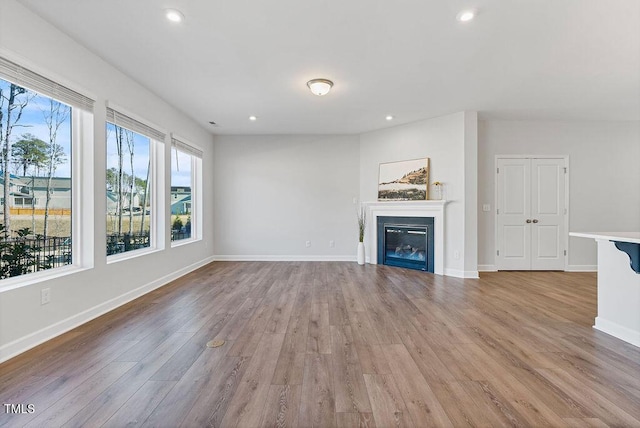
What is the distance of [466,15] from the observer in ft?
7.48

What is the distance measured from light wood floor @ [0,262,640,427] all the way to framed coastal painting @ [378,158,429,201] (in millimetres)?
2287

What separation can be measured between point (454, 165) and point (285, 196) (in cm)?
335

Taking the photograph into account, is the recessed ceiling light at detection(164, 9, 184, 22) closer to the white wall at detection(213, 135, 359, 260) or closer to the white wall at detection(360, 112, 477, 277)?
the white wall at detection(213, 135, 359, 260)

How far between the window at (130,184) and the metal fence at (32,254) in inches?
21.8

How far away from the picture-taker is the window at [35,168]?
2213mm

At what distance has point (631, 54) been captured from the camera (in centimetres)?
287

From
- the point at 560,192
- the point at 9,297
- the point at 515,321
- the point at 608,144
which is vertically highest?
the point at 608,144

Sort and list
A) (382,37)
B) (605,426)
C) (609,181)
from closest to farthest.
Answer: (605,426)
(382,37)
(609,181)

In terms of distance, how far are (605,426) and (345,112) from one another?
14.3 ft

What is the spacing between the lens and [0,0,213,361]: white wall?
2.12 metres

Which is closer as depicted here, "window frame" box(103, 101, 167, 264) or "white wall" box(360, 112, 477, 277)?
"window frame" box(103, 101, 167, 264)

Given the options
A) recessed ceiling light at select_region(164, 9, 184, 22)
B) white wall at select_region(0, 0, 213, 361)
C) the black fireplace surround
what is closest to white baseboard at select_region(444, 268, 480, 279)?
the black fireplace surround

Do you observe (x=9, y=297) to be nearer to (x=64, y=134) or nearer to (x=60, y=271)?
(x=60, y=271)

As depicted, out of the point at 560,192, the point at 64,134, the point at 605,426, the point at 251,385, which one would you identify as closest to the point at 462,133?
the point at 560,192
